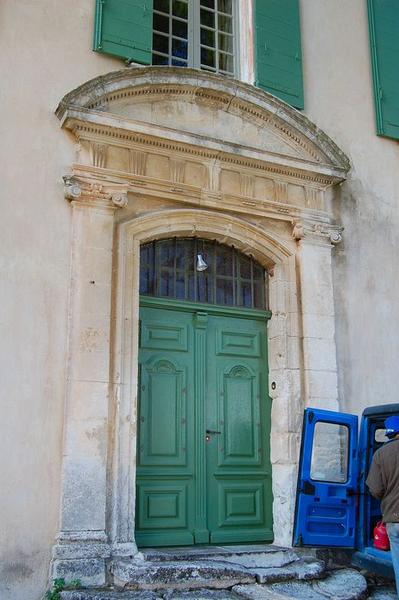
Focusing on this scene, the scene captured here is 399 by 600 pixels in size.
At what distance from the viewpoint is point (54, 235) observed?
5664mm

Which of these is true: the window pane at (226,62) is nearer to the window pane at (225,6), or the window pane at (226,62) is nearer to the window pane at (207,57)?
the window pane at (207,57)

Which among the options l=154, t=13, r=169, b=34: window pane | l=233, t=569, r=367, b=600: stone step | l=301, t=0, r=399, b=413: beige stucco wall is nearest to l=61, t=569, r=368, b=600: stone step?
l=233, t=569, r=367, b=600: stone step

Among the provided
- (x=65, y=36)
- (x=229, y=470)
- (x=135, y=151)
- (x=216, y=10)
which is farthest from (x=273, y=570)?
(x=216, y=10)

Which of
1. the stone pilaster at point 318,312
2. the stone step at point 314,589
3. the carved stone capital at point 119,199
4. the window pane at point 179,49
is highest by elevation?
the window pane at point 179,49

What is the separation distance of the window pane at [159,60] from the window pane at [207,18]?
71cm

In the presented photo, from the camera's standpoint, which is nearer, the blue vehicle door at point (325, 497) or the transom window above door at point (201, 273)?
the blue vehicle door at point (325, 497)

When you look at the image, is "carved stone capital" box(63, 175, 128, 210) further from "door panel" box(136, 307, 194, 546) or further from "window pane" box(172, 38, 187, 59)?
"window pane" box(172, 38, 187, 59)

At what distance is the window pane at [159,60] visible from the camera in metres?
6.75

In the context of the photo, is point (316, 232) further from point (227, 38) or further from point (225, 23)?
point (225, 23)

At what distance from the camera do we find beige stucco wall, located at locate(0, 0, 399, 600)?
5.17 m

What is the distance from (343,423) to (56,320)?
2.53 metres

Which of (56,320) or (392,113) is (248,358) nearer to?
(56,320)

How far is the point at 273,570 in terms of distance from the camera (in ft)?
17.8

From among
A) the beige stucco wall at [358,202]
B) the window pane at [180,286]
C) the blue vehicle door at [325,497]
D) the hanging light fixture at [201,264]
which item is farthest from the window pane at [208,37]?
the blue vehicle door at [325,497]
